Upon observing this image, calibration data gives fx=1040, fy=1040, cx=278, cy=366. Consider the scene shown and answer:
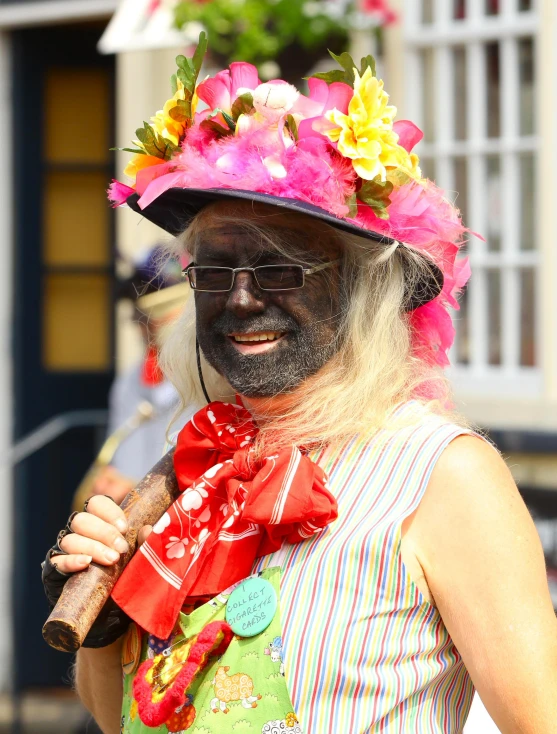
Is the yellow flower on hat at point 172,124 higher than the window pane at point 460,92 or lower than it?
lower

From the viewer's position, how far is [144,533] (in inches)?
71.0

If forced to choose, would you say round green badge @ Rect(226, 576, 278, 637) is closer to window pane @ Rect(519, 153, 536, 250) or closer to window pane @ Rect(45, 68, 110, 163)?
window pane @ Rect(519, 153, 536, 250)

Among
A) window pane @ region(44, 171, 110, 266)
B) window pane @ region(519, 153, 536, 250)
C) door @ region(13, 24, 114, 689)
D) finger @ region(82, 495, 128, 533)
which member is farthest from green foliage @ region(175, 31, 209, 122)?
Result: window pane @ region(44, 171, 110, 266)

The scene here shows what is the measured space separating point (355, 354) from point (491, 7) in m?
3.23

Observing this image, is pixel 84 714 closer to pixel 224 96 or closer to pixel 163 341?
pixel 163 341

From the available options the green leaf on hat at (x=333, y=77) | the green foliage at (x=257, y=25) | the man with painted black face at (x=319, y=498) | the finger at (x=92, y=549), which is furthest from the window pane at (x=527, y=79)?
the finger at (x=92, y=549)

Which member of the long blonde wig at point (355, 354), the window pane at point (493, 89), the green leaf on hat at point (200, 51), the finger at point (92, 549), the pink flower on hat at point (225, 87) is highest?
the window pane at point (493, 89)

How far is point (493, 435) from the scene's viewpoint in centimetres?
445

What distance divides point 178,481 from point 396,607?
0.50 m

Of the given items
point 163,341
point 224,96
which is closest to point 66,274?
point 163,341

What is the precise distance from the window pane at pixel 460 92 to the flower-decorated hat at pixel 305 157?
295cm

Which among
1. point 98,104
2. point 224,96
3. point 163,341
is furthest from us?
point 98,104

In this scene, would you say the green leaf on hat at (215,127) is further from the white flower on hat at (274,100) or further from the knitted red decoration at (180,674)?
the knitted red decoration at (180,674)

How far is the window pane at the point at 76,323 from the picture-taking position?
578 centimetres
